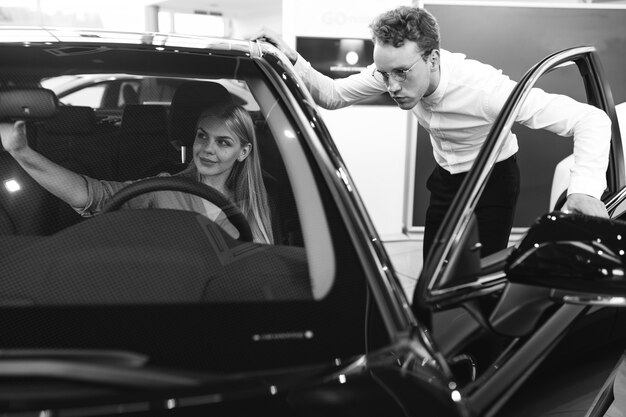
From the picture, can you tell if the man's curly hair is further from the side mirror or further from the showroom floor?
the showroom floor

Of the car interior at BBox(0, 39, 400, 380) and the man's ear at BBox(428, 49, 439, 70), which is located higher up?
the man's ear at BBox(428, 49, 439, 70)

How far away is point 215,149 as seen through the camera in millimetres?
1142

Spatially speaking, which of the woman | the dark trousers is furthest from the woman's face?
the dark trousers

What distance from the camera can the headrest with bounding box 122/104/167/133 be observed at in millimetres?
1085

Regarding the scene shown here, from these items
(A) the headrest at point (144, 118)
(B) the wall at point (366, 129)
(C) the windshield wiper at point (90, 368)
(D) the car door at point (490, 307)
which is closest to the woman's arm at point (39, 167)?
(A) the headrest at point (144, 118)

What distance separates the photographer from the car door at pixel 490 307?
991 millimetres

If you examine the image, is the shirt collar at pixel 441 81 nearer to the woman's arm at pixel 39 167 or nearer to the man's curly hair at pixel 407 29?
the man's curly hair at pixel 407 29

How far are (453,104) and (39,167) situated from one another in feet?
4.90

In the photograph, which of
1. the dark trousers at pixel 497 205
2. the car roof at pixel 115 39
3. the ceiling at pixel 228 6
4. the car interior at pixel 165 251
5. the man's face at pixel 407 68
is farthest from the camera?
the ceiling at pixel 228 6

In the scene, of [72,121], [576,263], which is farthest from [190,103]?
[576,263]

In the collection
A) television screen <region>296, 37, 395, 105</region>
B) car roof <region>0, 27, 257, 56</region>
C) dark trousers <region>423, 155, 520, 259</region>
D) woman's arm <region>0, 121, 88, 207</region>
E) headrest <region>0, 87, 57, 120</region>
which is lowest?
dark trousers <region>423, 155, 520, 259</region>

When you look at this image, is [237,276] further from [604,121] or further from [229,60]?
[604,121]

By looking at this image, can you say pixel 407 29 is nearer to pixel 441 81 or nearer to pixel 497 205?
pixel 441 81

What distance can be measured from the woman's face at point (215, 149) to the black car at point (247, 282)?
3cm
